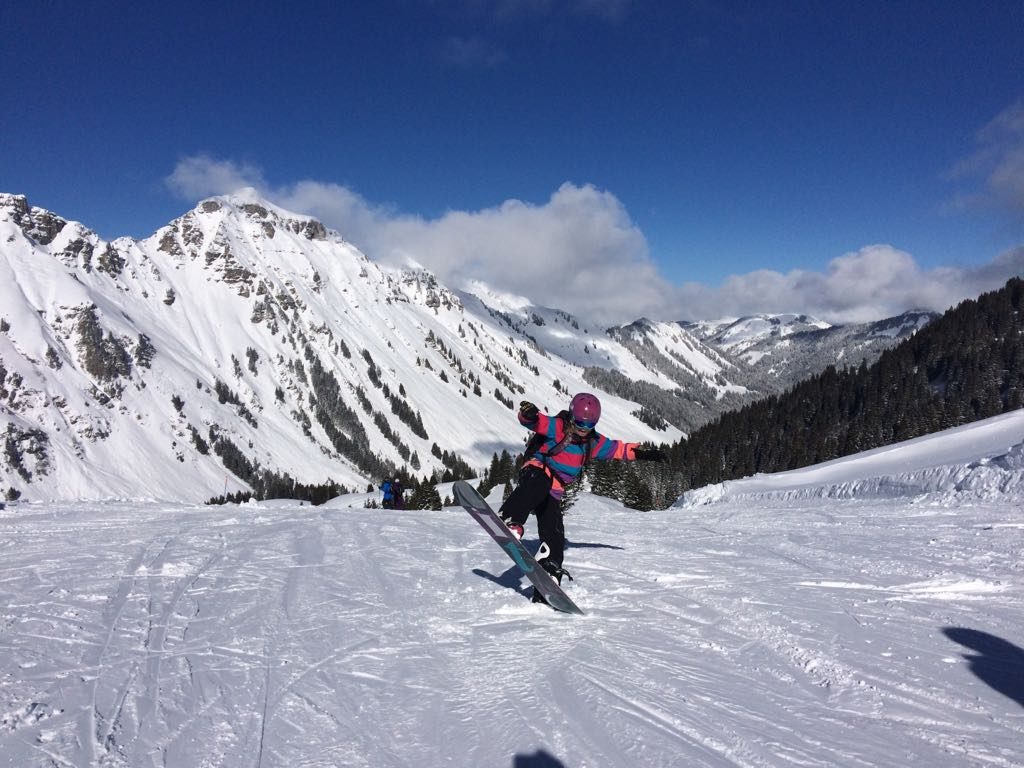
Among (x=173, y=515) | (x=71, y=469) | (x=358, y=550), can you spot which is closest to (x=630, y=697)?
→ (x=358, y=550)

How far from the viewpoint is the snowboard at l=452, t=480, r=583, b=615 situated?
683cm

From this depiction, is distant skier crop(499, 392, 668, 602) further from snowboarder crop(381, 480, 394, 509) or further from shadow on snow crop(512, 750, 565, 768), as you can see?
snowboarder crop(381, 480, 394, 509)

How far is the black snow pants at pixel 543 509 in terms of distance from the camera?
789 centimetres

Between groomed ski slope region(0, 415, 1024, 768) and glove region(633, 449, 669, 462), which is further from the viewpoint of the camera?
glove region(633, 449, 669, 462)

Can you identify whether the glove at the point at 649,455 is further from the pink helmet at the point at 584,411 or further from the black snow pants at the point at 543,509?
the black snow pants at the point at 543,509

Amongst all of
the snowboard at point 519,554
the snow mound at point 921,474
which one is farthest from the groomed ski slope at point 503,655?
the snow mound at point 921,474

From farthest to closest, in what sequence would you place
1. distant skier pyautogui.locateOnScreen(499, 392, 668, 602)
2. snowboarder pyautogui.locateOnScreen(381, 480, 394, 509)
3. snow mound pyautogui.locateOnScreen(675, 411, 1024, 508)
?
snowboarder pyautogui.locateOnScreen(381, 480, 394, 509)
snow mound pyautogui.locateOnScreen(675, 411, 1024, 508)
distant skier pyautogui.locateOnScreen(499, 392, 668, 602)

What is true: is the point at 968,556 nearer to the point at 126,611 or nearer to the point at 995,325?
the point at 126,611

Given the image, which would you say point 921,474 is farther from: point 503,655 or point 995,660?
point 503,655

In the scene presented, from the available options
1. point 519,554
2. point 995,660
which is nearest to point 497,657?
point 519,554

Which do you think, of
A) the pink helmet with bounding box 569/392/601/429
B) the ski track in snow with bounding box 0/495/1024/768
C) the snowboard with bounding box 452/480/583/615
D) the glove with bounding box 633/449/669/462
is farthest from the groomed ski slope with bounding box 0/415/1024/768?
the pink helmet with bounding box 569/392/601/429

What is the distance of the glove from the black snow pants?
4.20 feet

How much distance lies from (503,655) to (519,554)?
1.96m

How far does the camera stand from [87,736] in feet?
12.2
